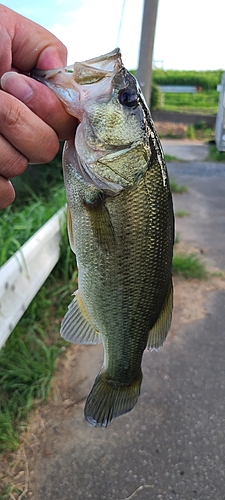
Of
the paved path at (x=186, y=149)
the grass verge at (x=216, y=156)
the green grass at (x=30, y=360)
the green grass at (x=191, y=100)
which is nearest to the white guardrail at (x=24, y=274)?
the green grass at (x=30, y=360)

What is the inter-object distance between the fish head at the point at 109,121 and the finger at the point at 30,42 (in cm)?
13

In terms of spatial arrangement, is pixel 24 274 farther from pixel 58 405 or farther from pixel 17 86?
pixel 17 86

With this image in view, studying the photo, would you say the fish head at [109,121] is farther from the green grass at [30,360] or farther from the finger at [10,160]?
the green grass at [30,360]

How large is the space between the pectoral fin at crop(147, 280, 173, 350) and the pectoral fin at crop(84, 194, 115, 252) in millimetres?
323

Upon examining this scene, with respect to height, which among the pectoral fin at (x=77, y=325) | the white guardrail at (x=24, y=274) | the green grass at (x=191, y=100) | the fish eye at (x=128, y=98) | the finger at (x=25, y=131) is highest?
the fish eye at (x=128, y=98)

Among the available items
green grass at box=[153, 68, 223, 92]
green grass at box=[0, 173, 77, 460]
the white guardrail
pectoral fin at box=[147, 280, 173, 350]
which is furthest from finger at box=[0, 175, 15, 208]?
green grass at box=[153, 68, 223, 92]

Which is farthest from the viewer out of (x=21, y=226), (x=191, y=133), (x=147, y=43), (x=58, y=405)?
(x=191, y=133)

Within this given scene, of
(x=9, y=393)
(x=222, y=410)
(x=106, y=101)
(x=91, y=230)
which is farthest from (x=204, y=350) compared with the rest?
(x=106, y=101)

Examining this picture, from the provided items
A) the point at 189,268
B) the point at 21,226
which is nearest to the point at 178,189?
the point at 189,268

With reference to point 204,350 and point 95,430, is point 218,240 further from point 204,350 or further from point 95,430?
point 95,430

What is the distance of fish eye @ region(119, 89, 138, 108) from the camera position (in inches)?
54.4

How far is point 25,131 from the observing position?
50.9 inches

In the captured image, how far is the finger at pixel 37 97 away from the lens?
1240mm

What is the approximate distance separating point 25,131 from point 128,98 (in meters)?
0.34
